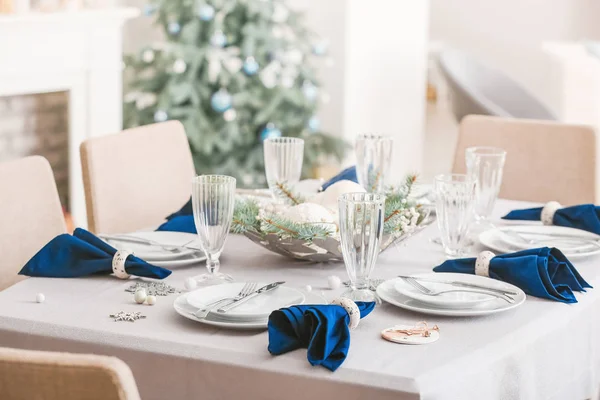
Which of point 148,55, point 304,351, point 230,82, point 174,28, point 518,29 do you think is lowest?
point 304,351

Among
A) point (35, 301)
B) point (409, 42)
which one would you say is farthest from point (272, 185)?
point (409, 42)

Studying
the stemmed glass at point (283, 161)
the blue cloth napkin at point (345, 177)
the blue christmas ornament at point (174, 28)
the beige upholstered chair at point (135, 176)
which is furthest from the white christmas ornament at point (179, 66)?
the stemmed glass at point (283, 161)

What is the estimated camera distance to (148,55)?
432 cm

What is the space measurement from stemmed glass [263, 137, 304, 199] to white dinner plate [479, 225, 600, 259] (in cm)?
41

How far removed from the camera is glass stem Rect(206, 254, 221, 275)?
166 cm

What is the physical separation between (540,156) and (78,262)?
1.48 m

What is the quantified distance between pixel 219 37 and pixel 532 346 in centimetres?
297

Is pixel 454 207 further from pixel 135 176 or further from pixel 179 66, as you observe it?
pixel 179 66

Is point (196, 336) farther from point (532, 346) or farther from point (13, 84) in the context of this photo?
point (13, 84)

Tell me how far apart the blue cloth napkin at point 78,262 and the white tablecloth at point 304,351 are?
0.07 feet

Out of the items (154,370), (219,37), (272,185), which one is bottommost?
(154,370)

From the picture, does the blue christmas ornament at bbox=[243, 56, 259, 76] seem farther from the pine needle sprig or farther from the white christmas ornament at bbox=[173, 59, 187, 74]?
the pine needle sprig

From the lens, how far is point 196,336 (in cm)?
139

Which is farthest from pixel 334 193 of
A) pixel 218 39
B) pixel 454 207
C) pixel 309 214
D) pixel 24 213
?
pixel 218 39
